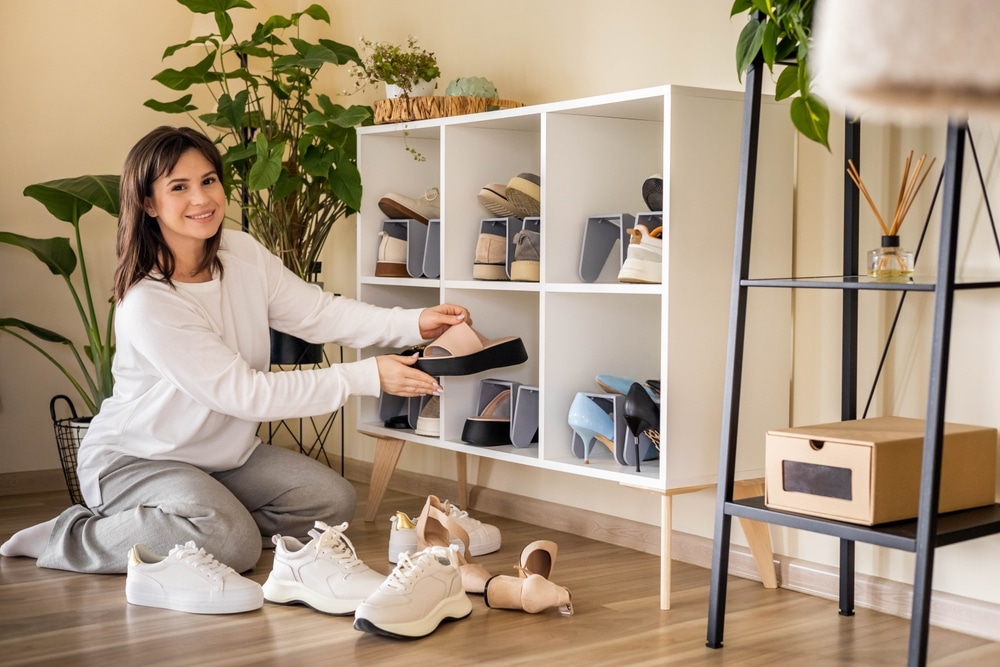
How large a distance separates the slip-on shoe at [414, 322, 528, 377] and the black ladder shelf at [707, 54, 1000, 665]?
867 mm

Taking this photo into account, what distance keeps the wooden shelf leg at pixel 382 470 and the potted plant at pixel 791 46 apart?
1.65 metres

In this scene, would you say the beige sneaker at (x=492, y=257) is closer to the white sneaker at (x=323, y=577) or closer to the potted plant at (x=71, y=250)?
the white sneaker at (x=323, y=577)

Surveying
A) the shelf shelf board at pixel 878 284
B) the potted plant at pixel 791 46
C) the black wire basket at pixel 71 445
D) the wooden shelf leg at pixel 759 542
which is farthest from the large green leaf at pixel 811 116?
the black wire basket at pixel 71 445

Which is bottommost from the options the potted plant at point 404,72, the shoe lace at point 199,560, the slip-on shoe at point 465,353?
the shoe lace at point 199,560

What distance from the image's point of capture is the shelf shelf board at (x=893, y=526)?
1693 millimetres

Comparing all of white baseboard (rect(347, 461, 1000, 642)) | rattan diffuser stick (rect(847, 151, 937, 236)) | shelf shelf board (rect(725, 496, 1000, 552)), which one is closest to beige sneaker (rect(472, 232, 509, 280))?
white baseboard (rect(347, 461, 1000, 642))

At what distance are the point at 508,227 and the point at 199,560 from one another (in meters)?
1.15

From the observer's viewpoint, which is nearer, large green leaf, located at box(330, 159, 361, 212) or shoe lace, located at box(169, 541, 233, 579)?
shoe lace, located at box(169, 541, 233, 579)

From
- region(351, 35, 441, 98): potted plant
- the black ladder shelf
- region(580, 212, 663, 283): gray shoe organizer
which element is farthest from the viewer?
region(351, 35, 441, 98): potted plant

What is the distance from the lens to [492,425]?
9.05 feet

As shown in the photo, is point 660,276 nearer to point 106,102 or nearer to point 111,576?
point 111,576

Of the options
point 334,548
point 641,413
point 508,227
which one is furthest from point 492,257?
point 334,548

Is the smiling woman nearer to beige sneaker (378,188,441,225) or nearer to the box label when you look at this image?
beige sneaker (378,188,441,225)

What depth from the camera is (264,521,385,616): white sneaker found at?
2.14 meters
